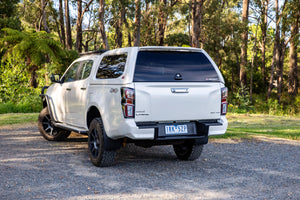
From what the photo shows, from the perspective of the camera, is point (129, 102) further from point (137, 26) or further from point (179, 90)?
point (137, 26)

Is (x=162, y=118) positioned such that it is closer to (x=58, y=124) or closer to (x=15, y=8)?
(x=58, y=124)

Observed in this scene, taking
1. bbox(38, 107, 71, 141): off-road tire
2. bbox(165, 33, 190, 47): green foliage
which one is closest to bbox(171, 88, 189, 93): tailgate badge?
bbox(38, 107, 71, 141): off-road tire

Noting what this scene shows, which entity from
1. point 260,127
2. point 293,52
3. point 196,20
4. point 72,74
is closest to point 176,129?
point 72,74

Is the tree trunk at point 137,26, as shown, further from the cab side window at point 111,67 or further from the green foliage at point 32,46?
the cab side window at point 111,67

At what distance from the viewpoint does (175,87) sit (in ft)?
18.4

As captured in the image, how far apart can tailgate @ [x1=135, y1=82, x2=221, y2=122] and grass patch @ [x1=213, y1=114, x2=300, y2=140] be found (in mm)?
4468

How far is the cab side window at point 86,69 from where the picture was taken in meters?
7.04

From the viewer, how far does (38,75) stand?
18922mm

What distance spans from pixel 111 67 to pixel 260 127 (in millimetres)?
8741

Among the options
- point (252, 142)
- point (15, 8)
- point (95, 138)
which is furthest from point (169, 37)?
point (95, 138)

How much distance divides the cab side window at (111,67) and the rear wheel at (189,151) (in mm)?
1833

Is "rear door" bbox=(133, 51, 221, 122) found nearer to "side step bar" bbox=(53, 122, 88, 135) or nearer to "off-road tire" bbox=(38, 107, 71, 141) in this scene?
"side step bar" bbox=(53, 122, 88, 135)

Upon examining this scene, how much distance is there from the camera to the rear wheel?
673 cm

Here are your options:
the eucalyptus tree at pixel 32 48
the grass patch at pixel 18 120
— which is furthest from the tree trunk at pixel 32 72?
the grass patch at pixel 18 120
